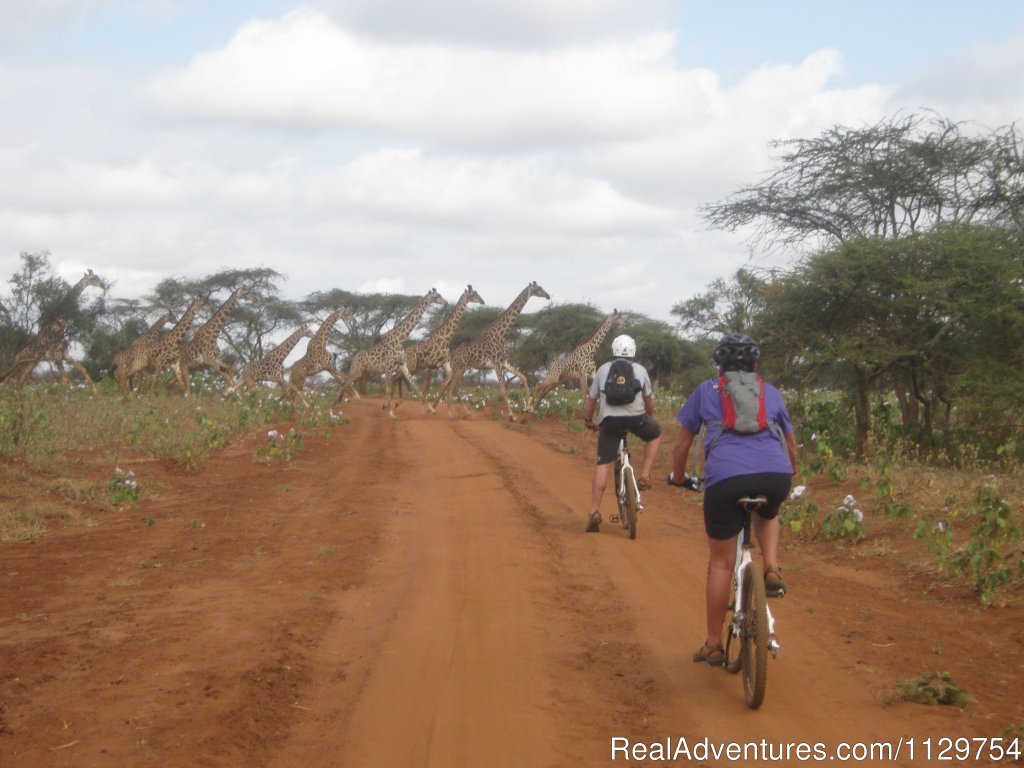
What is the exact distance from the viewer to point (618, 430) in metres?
9.86

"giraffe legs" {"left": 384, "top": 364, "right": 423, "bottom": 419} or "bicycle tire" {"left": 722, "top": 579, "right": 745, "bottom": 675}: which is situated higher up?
"giraffe legs" {"left": 384, "top": 364, "right": 423, "bottom": 419}

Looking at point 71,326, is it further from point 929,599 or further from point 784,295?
point 929,599

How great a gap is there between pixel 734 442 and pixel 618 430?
449 centimetres

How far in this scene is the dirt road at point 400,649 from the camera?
15.5 feet

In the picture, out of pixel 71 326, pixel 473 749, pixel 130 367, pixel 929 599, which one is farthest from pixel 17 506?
pixel 130 367

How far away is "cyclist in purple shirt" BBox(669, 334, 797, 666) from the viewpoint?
5273mm

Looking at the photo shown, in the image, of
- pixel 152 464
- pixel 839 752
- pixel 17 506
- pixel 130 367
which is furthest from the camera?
pixel 130 367

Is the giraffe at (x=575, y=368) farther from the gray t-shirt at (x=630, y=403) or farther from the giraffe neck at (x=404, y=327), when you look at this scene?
the gray t-shirt at (x=630, y=403)

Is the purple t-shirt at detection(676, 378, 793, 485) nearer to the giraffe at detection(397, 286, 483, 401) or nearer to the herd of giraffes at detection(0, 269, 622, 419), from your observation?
the herd of giraffes at detection(0, 269, 622, 419)

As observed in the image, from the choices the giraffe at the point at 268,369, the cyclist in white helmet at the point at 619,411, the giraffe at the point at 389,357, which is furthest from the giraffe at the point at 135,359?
the cyclist in white helmet at the point at 619,411

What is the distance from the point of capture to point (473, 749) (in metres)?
4.58

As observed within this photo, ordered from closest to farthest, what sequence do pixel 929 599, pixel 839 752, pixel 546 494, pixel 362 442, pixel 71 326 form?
pixel 839 752
pixel 929 599
pixel 546 494
pixel 362 442
pixel 71 326

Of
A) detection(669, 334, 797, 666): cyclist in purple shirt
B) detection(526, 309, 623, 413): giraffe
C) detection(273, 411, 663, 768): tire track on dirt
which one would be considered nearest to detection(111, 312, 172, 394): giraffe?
detection(526, 309, 623, 413): giraffe

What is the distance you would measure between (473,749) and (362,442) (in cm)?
1424
